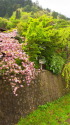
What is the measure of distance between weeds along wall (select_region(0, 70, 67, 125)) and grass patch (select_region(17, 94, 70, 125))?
28 centimetres

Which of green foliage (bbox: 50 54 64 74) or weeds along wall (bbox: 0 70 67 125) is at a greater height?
green foliage (bbox: 50 54 64 74)

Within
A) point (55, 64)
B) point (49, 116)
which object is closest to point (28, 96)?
point (49, 116)

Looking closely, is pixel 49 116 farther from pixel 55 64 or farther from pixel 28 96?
pixel 55 64

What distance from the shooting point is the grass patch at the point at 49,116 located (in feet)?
20.0

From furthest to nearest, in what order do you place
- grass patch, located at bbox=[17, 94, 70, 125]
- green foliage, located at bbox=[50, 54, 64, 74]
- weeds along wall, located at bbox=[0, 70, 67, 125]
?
green foliage, located at bbox=[50, 54, 64, 74]
grass patch, located at bbox=[17, 94, 70, 125]
weeds along wall, located at bbox=[0, 70, 67, 125]

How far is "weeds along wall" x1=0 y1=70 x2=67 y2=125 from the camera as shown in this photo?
5430 millimetres

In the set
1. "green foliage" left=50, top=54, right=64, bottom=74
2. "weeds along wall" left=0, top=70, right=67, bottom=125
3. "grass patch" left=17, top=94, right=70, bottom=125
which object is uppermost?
"green foliage" left=50, top=54, right=64, bottom=74

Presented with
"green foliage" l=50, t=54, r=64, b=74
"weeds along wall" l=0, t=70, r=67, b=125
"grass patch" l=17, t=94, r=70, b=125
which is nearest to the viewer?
"weeds along wall" l=0, t=70, r=67, b=125

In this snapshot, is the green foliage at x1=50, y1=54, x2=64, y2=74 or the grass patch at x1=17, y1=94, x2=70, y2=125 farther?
the green foliage at x1=50, y1=54, x2=64, y2=74

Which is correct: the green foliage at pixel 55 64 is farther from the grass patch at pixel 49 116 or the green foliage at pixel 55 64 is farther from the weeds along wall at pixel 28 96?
the grass patch at pixel 49 116

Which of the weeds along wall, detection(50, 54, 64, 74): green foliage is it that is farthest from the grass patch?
detection(50, 54, 64, 74): green foliage

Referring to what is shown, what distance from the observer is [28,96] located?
6.82 metres

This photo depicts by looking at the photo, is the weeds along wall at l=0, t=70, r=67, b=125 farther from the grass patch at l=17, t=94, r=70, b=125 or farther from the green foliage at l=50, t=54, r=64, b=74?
the green foliage at l=50, t=54, r=64, b=74

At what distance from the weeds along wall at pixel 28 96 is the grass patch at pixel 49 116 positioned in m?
0.28
